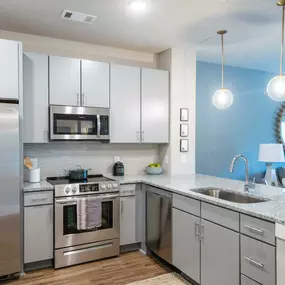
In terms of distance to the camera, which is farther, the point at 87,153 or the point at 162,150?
the point at 162,150

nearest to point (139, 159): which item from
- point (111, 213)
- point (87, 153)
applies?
point (87, 153)

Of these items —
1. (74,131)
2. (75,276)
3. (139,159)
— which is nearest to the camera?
(75,276)

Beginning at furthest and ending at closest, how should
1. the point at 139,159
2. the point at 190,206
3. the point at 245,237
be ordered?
the point at 139,159 → the point at 190,206 → the point at 245,237

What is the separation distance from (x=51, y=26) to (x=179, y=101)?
1.88 metres

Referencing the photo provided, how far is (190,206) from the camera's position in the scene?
2697mm

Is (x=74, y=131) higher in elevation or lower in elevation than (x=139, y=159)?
higher

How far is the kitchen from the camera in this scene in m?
2.43

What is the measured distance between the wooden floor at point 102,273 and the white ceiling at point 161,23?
8.61 feet

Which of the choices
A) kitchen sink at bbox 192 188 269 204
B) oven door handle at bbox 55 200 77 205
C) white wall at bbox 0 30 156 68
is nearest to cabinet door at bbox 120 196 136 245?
oven door handle at bbox 55 200 77 205

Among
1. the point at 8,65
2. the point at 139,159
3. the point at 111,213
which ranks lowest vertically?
the point at 111,213

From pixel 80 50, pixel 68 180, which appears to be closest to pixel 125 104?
pixel 80 50

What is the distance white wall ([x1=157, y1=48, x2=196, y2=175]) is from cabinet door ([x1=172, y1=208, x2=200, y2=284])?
3.94 ft

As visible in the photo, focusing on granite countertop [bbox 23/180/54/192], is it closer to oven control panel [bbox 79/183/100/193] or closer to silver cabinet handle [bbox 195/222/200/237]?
oven control panel [bbox 79/183/100/193]

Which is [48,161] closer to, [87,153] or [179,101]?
[87,153]
